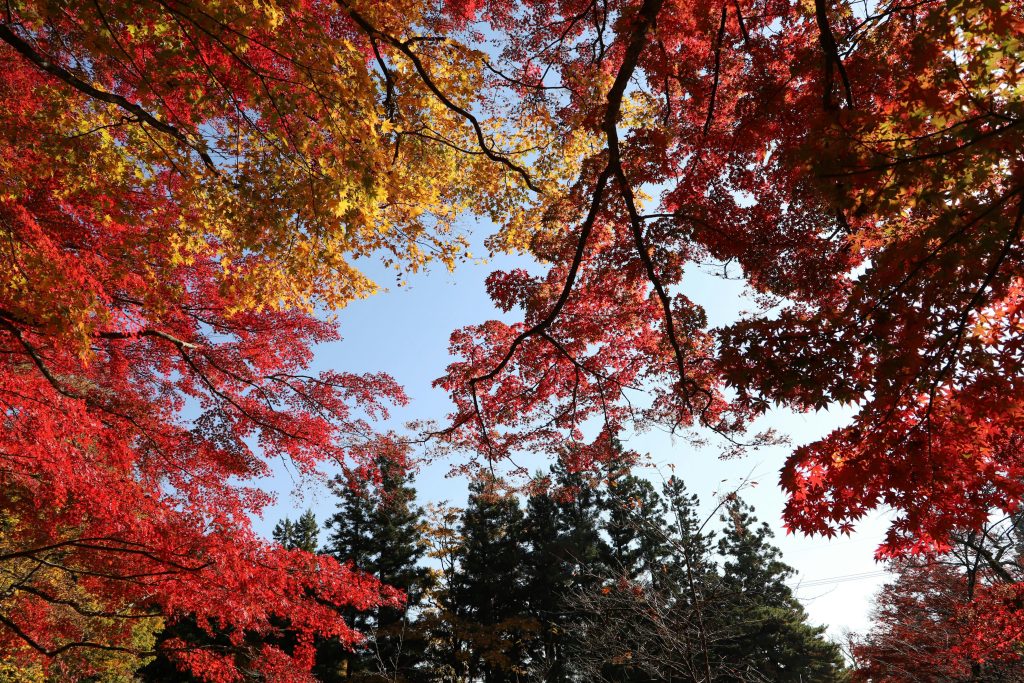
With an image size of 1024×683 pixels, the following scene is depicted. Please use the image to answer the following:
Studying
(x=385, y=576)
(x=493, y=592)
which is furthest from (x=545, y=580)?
(x=385, y=576)

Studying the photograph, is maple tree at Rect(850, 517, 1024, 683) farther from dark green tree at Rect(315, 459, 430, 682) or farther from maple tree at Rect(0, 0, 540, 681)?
dark green tree at Rect(315, 459, 430, 682)

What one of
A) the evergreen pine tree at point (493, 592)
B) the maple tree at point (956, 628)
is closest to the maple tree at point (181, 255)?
the maple tree at point (956, 628)

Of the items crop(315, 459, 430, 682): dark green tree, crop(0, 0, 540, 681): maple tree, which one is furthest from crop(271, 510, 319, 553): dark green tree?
crop(0, 0, 540, 681): maple tree

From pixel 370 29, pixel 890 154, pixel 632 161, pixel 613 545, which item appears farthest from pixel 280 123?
pixel 613 545

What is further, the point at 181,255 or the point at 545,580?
the point at 545,580

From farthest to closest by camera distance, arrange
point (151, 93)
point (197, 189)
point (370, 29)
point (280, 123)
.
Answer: point (197, 189)
point (370, 29)
point (280, 123)
point (151, 93)

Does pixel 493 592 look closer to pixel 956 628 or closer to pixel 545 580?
pixel 545 580

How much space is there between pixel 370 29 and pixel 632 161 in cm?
278

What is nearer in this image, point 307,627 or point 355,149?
point 355,149

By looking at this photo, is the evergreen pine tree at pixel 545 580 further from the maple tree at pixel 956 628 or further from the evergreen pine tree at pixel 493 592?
the maple tree at pixel 956 628

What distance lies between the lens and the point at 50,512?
275 inches

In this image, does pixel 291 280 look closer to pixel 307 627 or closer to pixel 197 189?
pixel 197 189

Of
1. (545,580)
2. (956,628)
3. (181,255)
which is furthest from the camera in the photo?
(545,580)

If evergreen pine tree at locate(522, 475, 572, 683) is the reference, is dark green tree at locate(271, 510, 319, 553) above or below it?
above
